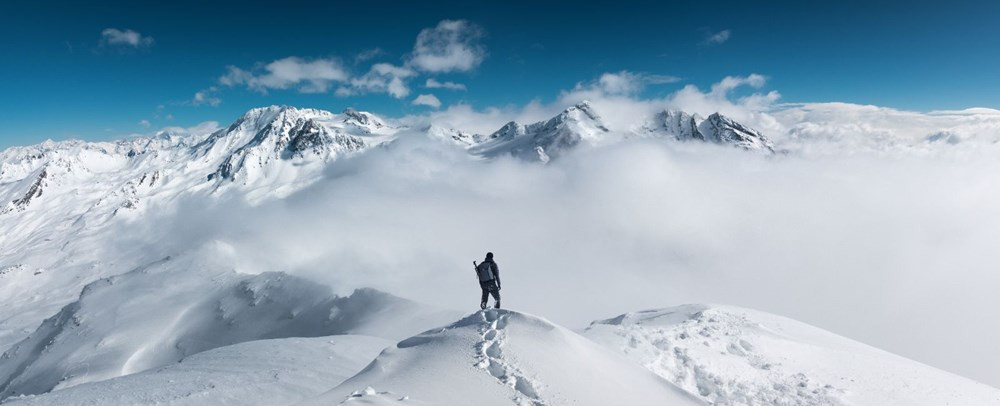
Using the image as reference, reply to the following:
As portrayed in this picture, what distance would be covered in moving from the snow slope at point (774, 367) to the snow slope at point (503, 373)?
3172mm

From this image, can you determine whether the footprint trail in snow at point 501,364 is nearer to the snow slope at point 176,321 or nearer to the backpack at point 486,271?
the backpack at point 486,271

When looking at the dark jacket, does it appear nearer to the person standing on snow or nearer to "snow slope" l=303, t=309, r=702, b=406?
the person standing on snow

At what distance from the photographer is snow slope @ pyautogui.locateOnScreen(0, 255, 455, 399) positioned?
69.4 meters

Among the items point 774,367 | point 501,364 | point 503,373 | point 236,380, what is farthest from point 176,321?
point 774,367

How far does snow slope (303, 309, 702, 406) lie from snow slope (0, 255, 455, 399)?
36.9 metres

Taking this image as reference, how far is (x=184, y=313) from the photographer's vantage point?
9162 centimetres

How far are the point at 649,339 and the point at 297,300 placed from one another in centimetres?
7718

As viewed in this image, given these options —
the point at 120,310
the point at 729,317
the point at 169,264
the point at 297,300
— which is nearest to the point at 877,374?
the point at 729,317

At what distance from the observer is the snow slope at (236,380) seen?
14820mm

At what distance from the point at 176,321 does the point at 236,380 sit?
8971 cm

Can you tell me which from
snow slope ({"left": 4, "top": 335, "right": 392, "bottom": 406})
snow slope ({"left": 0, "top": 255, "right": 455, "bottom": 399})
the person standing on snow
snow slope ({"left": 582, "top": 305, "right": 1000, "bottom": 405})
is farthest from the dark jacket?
snow slope ({"left": 0, "top": 255, "right": 455, "bottom": 399})

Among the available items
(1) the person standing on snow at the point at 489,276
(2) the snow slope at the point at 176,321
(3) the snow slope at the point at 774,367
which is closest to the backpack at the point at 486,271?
(1) the person standing on snow at the point at 489,276

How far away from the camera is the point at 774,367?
19.2 m

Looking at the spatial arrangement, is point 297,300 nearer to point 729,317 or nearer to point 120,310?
point 120,310
